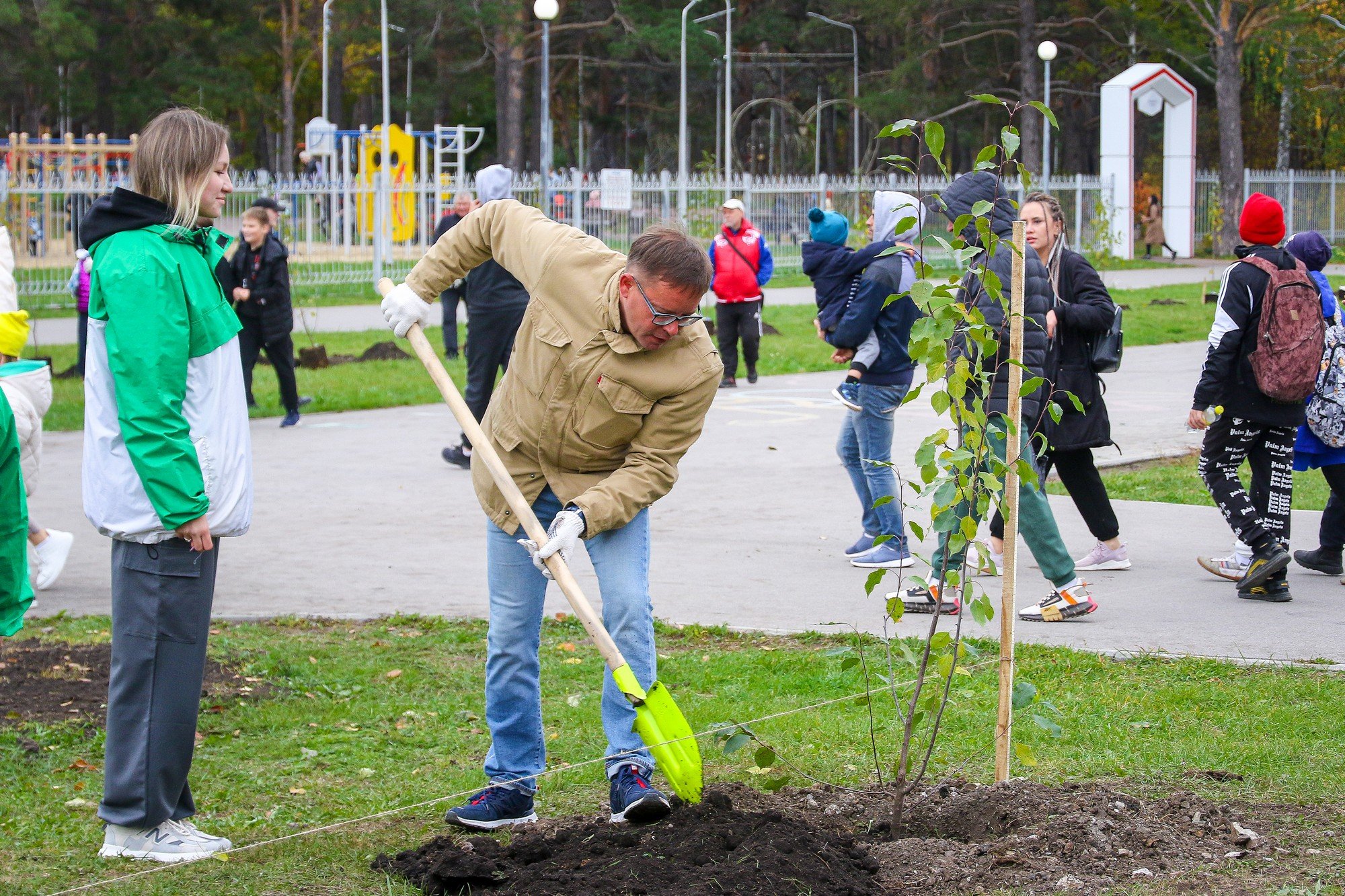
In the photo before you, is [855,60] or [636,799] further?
[855,60]

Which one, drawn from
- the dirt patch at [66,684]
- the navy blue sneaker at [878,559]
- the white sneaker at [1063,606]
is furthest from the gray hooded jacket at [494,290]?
the white sneaker at [1063,606]

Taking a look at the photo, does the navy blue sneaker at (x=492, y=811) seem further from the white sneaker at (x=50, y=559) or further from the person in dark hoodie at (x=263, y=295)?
the person in dark hoodie at (x=263, y=295)

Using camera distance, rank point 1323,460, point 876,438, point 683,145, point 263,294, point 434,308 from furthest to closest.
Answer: point 683,145 < point 434,308 < point 263,294 < point 876,438 < point 1323,460

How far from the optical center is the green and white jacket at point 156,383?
3.61 meters

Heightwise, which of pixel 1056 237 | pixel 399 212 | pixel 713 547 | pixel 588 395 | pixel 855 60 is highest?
pixel 855 60

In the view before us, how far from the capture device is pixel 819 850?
358 centimetres

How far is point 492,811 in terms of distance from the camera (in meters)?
4.05

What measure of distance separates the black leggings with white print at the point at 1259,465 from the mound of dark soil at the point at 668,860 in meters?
3.71

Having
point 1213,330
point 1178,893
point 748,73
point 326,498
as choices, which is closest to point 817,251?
point 1213,330

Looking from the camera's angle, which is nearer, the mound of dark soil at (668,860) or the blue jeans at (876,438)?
the mound of dark soil at (668,860)

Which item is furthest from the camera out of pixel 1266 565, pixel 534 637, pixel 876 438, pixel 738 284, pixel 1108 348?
pixel 738 284

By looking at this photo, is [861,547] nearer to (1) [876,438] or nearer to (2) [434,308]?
(1) [876,438]

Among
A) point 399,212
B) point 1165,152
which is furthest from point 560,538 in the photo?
point 1165,152

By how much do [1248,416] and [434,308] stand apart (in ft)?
59.0
